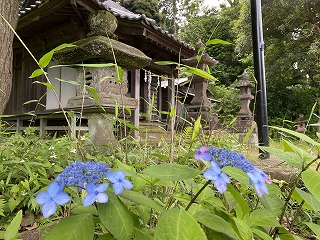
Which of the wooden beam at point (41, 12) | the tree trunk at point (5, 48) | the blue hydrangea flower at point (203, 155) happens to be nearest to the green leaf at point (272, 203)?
the blue hydrangea flower at point (203, 155)

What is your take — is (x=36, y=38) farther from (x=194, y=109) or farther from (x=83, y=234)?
(x=83, y=234)

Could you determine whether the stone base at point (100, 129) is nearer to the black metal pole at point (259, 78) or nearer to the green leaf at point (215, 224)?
the black metal pole at point (259, 78)

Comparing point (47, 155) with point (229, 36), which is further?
point (229, 36)

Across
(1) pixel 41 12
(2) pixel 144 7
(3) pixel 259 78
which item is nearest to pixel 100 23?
(3) pixel 259 78

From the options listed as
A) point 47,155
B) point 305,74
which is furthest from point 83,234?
point 305,74

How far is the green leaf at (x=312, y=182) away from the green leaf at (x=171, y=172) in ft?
0.75

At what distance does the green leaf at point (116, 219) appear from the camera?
18.5 inches

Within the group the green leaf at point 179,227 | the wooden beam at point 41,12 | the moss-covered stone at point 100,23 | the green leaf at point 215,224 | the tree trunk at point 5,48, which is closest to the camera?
the green leaf at point 179,227

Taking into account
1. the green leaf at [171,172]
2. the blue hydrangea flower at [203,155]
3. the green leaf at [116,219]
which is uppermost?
the blue hydrangea flower at [203,155]

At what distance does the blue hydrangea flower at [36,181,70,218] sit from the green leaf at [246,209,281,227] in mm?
433

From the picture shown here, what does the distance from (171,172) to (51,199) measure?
0.68 ft

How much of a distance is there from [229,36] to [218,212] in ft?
70.5

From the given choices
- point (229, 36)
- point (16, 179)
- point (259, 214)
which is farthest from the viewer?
point (229, 36)

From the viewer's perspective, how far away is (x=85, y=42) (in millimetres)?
2479
